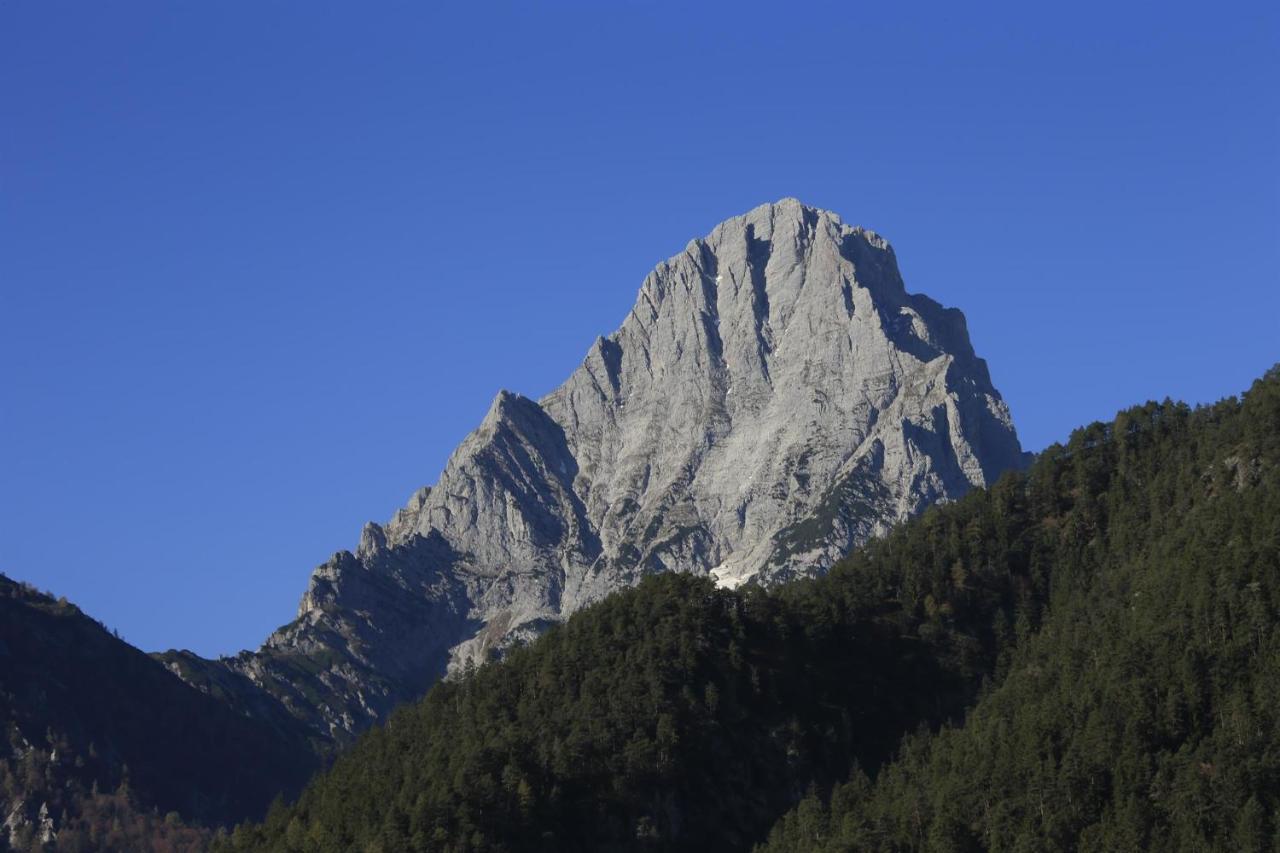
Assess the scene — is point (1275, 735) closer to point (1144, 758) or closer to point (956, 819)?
point (1144, 758)

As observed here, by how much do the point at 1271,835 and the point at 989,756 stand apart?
31.7m

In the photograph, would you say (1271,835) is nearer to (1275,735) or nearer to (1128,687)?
(1275,735)

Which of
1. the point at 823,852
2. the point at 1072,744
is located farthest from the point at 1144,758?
the point at 823,852

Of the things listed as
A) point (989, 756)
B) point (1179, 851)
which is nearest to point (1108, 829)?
point (1179, 851)

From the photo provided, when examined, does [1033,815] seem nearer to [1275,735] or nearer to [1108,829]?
[1108,829]

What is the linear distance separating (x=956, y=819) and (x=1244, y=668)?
31954 mm

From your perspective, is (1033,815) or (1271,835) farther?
(1033,815)

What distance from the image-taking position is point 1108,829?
18225 centimetres

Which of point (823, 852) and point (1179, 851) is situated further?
point (823, 852)

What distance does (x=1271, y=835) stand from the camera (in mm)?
175625

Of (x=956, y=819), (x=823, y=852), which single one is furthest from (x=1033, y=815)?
(x=823, y=852)

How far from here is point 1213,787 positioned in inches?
7156

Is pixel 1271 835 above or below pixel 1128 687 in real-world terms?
below

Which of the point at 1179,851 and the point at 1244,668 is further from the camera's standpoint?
the point at 1244,668
